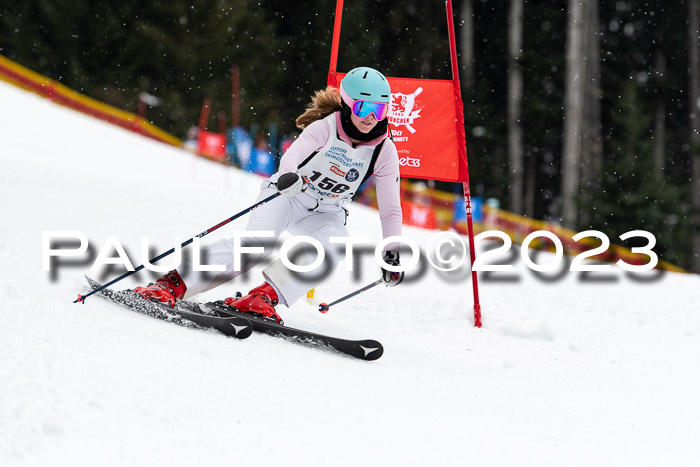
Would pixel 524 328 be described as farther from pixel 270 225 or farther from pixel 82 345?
pixel 82 345

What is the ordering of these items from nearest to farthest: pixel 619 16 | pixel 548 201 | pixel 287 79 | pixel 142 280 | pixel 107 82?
pixel 142 280, pixel 107 82, pixel 287 79, pixel 619 16, pixel 548 201

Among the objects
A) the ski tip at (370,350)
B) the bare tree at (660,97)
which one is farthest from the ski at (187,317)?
the bare tree at (660,97)

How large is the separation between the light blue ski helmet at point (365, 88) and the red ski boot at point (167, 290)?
143 centimetres

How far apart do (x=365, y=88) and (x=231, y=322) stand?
1.52 meters

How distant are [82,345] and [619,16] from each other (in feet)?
107

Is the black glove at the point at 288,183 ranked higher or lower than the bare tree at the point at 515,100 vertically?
lower

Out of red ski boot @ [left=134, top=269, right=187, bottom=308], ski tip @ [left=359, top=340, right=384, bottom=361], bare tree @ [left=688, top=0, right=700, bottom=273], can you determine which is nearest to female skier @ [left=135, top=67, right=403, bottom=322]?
red ski boot @ [left=134, top=269, right=187, bottom=308]

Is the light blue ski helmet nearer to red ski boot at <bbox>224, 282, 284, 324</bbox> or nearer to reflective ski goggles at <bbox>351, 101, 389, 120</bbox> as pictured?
reflective ski goggles at <bbox>351, 101, 389, 120</bbox>

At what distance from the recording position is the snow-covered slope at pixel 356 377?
2420mm

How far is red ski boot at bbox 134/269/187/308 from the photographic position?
4.08 metres

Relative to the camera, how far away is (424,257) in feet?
27.3

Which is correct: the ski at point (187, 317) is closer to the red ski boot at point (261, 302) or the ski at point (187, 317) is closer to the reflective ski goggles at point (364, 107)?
the red ski boot at point (261, 302)

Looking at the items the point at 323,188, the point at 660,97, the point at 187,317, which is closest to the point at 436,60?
the point at 660,97

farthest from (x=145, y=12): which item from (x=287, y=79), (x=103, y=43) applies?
(x=287, y=79)
